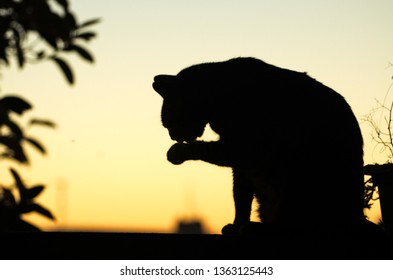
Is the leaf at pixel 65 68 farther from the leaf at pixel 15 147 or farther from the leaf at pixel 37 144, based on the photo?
the leaf at pixel 15 147

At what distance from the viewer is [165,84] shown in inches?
192

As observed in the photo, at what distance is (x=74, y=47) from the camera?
14.5ft

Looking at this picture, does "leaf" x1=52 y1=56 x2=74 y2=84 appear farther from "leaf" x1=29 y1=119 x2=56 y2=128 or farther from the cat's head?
the cat's head

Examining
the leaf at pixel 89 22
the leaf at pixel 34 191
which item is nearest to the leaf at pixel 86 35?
the leaf at pixel 89 22

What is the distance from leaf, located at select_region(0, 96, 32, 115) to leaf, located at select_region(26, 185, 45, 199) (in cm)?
66

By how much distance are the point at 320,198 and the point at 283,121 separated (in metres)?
0.62

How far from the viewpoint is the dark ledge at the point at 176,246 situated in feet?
8.18

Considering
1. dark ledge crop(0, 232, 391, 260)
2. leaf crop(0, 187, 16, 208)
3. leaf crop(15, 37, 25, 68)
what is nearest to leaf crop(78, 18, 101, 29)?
leaf crop(15, 37, 25, 68)

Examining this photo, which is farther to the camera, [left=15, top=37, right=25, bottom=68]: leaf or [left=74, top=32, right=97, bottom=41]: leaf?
[left=74, top=32, right=97, bottom=41]: leaf

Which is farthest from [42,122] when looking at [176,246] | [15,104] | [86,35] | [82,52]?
[176,246]

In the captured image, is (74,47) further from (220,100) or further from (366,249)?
(366,249)

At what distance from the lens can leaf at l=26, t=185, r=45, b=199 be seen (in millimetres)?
4176

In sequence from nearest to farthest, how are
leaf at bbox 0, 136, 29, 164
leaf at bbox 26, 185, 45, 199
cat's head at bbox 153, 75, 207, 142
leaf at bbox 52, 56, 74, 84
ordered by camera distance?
leaf at bbox 0, 136, 29, 164 < leaf at bbox 26, 185, 45, 199 < leaf at bbox 52, 56, 74, 84 < cat's head at bbox 153, 75, 207, 142
